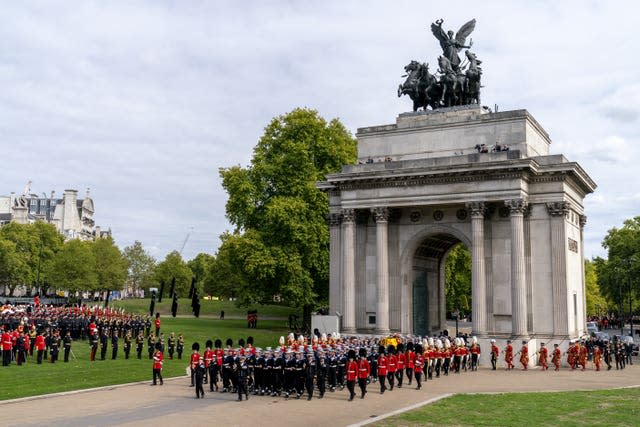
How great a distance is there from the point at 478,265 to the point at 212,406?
19898 mm

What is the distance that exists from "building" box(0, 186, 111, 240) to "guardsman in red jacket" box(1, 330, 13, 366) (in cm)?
10327

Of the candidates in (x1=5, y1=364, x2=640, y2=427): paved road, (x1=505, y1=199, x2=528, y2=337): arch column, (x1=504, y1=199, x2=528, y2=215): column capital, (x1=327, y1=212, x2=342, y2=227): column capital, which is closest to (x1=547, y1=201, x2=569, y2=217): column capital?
(x1=505, y1=199, x2=528, y2=337): arch column

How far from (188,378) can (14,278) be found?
252 feet

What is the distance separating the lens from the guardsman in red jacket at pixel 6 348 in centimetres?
2766

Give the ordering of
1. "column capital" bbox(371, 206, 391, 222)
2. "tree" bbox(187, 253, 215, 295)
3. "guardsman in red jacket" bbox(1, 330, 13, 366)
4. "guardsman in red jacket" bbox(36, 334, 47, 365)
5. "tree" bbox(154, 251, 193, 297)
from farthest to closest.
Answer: "tree" bbox(187, 253, 215, 295) → "tree" bbox(154, 251, 193, 297) → "column capital" bbox(371, 206, 391, 222) → "guardsman in red jacket" bbox(36, 334, 47, 365) → "guardsman in red jacket" bbox(1, 330, 13, 366)

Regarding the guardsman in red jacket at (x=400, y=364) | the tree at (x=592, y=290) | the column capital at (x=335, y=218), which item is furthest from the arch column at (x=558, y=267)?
the tree at (x=592, y=290)

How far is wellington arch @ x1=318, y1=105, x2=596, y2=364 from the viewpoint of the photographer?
114 feet

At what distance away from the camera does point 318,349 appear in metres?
22.7

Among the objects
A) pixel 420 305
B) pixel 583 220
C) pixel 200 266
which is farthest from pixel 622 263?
pixel 200 266

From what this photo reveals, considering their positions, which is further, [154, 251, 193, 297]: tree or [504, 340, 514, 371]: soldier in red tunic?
[154, 251, 193, 297]: tree

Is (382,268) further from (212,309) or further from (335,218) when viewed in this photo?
(212,309)

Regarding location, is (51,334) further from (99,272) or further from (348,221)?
(99,272)

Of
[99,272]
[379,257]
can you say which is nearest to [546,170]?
[379,257]

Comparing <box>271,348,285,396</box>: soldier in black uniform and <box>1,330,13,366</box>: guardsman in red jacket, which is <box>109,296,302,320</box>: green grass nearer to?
<box>1,330,13,366</box>: guardsman in red jacket
